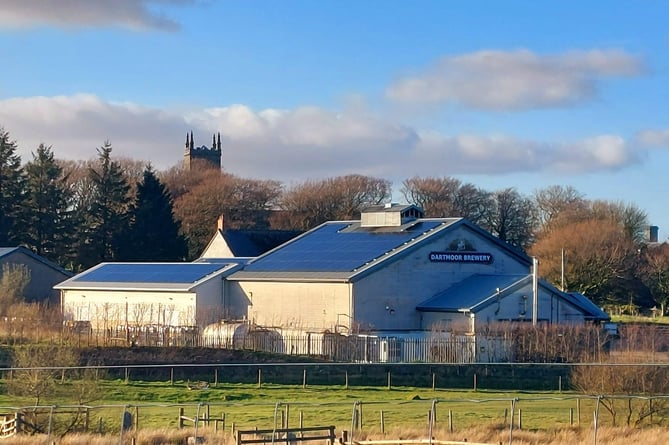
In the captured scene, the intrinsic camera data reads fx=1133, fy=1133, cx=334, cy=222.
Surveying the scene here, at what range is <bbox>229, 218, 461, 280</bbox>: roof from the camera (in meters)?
57.4

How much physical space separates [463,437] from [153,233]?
60.2 meters

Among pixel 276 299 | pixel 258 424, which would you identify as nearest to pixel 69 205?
pixel 276 299

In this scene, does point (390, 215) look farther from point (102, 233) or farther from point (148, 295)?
point (102, 233)

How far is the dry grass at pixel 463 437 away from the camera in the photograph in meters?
27.1

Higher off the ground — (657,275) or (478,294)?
(657,275)

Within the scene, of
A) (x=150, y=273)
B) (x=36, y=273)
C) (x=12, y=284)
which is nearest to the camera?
(x=12, y=284)

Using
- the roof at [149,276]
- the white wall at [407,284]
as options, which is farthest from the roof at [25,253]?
the white wall at [407,284]

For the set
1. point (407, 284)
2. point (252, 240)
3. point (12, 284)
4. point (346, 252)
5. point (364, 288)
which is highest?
point (252, 240)

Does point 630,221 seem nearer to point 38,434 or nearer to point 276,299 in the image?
point 276,299

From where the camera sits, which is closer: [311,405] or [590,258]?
[311,405]

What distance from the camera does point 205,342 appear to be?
53094 mm

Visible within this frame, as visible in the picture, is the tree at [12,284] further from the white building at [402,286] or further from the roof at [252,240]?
the roof at [252,240]

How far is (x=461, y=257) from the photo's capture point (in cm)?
5991

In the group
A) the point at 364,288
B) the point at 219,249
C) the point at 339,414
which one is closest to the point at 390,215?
the point at 364,288
